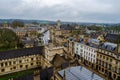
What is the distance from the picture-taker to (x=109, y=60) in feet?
160

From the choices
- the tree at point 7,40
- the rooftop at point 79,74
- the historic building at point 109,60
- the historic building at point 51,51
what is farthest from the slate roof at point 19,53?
the rooftop at point 79,74

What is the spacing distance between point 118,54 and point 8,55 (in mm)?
36605

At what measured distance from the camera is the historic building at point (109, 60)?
45812 millimetres

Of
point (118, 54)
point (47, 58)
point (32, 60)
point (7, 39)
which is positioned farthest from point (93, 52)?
point (7, 39)

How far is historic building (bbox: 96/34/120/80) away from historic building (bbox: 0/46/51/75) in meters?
19.5

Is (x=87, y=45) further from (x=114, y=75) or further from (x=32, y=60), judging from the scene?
(x=32, y=60)

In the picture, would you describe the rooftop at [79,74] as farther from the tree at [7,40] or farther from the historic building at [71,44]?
the tree at [7,40]

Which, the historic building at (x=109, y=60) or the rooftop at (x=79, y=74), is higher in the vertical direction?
the rooftop at (x=79, y=74)

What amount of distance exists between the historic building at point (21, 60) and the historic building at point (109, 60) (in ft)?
63.9

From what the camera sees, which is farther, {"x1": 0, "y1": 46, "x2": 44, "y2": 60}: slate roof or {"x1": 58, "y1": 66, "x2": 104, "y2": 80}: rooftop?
{"x1": 0, "y1": 46, "x2": 44, "y2": 60}: slate roof

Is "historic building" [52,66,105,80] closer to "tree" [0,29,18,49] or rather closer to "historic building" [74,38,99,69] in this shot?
"historic building" [74,38,99,69]

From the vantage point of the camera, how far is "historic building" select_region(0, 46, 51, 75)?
4872 centimetres

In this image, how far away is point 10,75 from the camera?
47.8m

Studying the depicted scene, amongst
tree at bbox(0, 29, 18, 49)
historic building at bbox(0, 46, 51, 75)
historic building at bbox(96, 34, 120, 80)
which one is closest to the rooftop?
historic building at bbox(96, 34, 120, 80)
